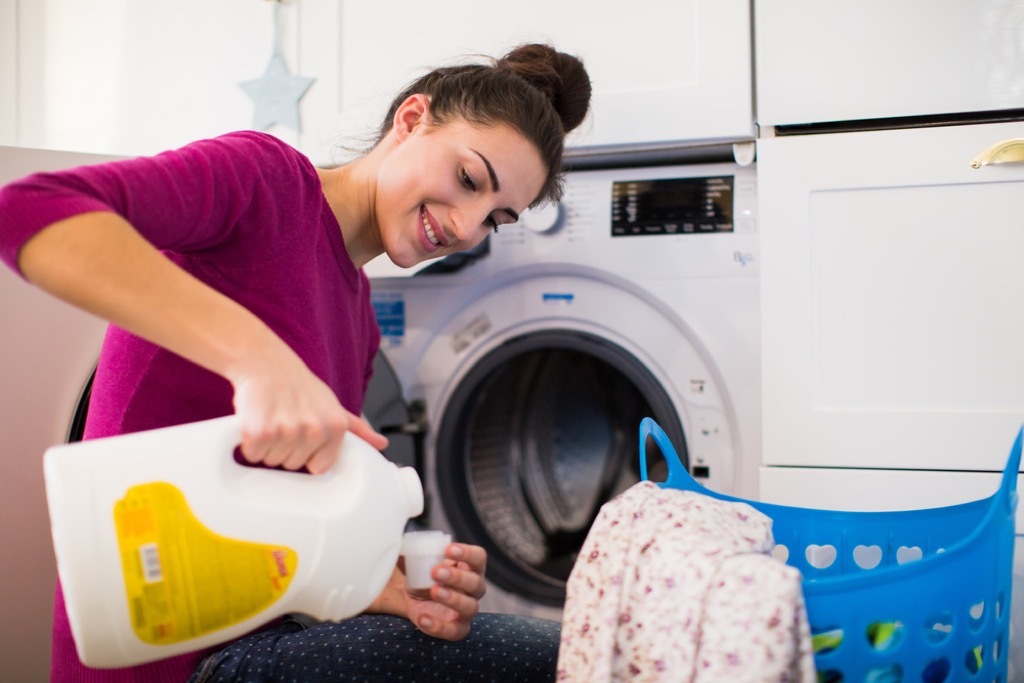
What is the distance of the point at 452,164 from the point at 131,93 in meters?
0.93

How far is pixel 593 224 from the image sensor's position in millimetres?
1367

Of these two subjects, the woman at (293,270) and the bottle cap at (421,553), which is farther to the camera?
the bottle cap at (421,553)

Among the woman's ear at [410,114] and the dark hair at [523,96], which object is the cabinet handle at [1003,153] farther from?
the woman's ear at [410,114]

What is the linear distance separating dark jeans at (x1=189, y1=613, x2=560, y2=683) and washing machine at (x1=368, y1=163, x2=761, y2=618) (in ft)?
1.71

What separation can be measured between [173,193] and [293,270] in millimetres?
196

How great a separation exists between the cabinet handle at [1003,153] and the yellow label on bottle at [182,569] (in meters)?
0.97

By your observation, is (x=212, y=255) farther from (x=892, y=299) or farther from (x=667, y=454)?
(x=892, y=299)

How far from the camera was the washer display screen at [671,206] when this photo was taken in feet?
4.33

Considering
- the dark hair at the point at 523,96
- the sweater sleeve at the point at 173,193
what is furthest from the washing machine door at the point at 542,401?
the sweater sleeve at the point at 173,193

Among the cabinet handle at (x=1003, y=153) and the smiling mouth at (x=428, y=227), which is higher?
the cabinet handle at (x=1003, y=153)

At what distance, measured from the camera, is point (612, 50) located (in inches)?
51.4

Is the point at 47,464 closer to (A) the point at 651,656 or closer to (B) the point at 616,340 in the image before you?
(A) the point at 651,656

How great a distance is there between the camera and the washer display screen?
4.33ft

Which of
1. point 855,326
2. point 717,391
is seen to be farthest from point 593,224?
point 855,326
